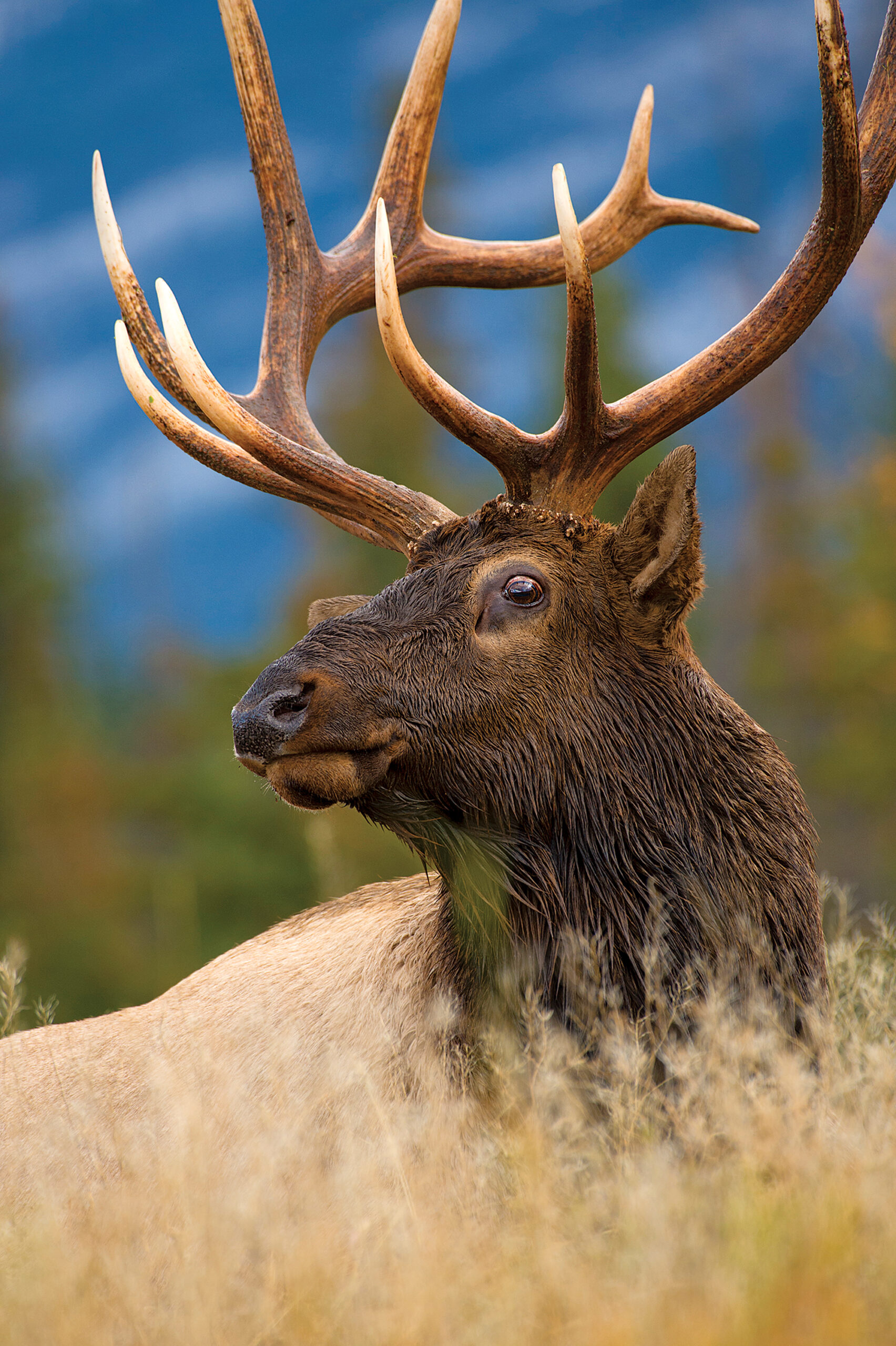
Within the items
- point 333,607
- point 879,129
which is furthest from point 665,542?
point 879,129

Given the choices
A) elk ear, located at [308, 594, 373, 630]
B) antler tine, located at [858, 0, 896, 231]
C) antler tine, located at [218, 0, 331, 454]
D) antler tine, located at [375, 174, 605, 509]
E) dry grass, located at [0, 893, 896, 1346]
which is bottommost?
dry grass, located at [0, 893, 896, 1346]

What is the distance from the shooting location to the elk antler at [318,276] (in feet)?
12.8

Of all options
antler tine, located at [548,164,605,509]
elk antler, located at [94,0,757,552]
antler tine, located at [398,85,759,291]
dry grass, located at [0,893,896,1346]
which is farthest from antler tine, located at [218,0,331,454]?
dry grass, located at [0,893,896,1346]

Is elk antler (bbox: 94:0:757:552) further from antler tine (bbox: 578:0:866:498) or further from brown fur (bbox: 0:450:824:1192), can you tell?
brown fur (bbox: 0:450:824:1192)

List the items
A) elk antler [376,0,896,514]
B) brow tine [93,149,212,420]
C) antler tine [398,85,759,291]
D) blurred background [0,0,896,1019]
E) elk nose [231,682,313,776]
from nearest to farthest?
1. elk nose [231,682,313,776]
2. elk antler [376,0,896,514]
3. brow tine [93,149,212,420]
4. antler tine [398,85,759,291]
5. blurred background [0,0,896,1019]

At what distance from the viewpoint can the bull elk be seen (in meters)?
3.26

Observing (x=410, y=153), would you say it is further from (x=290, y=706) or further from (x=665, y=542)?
(x=290, y=706)

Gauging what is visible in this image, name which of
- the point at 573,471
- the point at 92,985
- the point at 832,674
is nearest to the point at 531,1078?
the point at 573,471

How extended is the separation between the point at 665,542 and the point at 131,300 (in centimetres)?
219

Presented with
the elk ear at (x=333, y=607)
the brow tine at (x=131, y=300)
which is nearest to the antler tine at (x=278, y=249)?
the brow tine at (x=131, y=300)

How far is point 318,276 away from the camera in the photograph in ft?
16.8

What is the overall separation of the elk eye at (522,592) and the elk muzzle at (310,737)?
1.60 feet

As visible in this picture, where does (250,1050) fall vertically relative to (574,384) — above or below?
below

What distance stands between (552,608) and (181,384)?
174 cm
